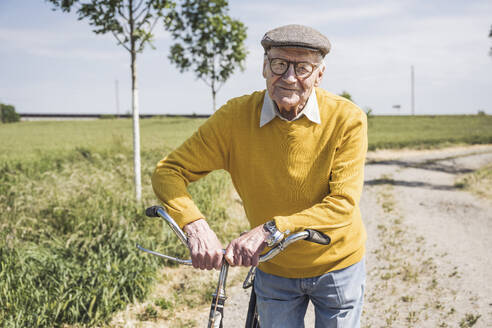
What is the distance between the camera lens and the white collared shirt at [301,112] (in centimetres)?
197

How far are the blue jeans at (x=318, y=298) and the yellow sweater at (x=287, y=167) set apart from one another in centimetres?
4

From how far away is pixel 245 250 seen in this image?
162 cm

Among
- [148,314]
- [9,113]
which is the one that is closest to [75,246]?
[148,314]

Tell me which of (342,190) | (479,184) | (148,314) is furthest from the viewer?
(479,184)

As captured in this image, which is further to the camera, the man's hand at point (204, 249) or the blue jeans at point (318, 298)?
the blue jeans at point (318, 298)

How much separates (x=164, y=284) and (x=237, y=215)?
2.22 meters

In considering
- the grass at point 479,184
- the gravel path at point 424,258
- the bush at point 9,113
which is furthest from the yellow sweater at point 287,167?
the bush at point 9,113

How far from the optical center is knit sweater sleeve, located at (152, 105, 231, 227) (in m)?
1.90

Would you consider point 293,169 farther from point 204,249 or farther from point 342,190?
point 204,249

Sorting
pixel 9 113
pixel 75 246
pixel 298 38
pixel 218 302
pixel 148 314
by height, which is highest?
pixel 9 113

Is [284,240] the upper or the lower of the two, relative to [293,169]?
lower

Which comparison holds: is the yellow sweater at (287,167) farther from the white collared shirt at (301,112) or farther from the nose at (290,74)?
the nose at (290,74)

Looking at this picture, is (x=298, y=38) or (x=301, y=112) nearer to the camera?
(x=298, y=38)

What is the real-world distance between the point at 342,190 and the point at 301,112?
40 cm
